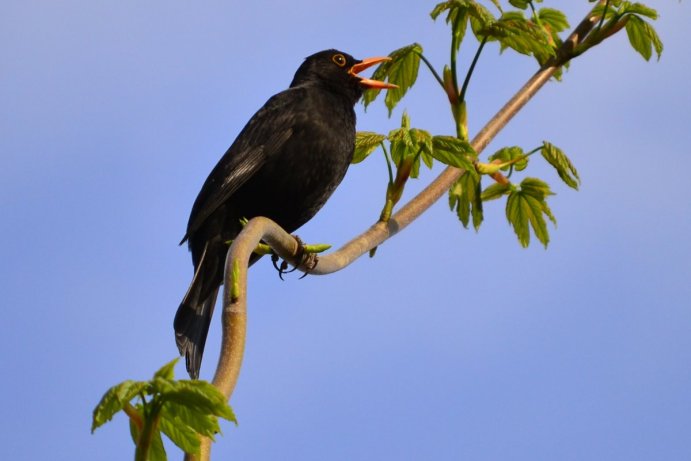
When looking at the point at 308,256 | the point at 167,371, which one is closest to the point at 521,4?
the point at 308,256

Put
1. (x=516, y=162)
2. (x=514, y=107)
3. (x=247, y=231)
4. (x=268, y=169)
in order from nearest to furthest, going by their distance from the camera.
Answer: (x=247, y=231) → (x=514, y=107) → (x=516, y=162) → (x=268, y=169)

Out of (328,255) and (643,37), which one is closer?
(328,255)

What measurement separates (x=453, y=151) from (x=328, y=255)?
60 cm

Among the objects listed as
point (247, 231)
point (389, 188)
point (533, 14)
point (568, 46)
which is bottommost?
point (247, 231)

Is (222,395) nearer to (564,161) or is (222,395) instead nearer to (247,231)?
(247,231)

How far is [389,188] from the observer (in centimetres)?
270

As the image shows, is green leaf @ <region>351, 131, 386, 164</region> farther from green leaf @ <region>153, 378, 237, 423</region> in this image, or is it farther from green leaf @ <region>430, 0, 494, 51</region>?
green leaf @ <region>153, 378, 237, 423</region>

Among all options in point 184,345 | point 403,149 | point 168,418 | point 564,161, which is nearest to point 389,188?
point 403,149

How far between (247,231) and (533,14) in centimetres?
153

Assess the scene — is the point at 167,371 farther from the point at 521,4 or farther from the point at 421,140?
the point at 521,4

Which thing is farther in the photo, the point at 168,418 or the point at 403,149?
the point at 403,149

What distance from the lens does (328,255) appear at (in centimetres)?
230

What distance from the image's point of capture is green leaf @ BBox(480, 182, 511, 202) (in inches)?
130

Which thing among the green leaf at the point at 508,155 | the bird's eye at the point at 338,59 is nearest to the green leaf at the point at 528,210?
the green leaf at the point at 508,155
